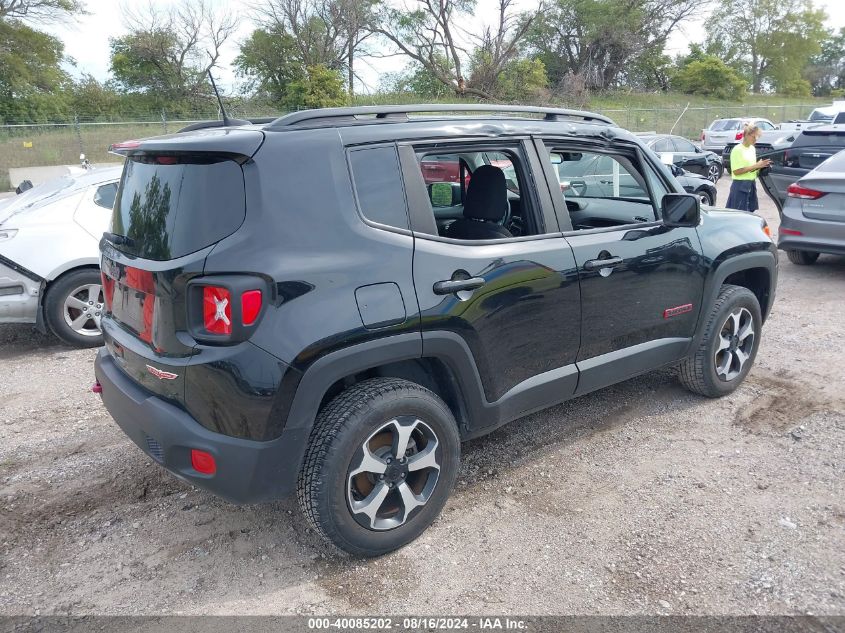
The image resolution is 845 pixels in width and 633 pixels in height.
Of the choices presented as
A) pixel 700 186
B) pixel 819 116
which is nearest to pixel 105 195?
pixel 700 186

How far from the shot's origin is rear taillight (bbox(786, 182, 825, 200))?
7.67m

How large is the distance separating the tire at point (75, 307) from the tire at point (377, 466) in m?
4.08

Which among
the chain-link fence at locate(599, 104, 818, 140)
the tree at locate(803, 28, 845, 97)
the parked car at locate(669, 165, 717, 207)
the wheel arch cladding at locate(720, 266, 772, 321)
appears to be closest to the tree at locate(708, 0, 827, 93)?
the tree at locate(803, 28, 845, 97)

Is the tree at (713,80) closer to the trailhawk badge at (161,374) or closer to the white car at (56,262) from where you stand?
the white car at (56,262)

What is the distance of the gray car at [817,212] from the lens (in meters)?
7.46

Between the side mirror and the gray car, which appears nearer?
the side mirror

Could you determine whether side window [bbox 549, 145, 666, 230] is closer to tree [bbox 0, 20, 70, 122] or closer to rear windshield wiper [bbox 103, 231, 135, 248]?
rear windshield wiper [bbox 103, 231, 135, 248]

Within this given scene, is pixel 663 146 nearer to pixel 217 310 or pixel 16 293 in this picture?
pixel 16 293

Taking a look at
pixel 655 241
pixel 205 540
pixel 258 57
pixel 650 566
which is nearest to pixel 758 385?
pixel 655 241

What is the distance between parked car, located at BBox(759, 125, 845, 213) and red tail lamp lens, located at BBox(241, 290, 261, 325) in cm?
825

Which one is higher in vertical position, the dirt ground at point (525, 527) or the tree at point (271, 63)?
the tree at point (271, 63)

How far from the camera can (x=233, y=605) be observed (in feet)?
8.93

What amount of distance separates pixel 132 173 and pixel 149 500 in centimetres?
167

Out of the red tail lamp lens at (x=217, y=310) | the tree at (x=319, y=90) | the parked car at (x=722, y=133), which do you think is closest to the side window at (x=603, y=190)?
the red tail lamp lens at (x=217, y=310)
